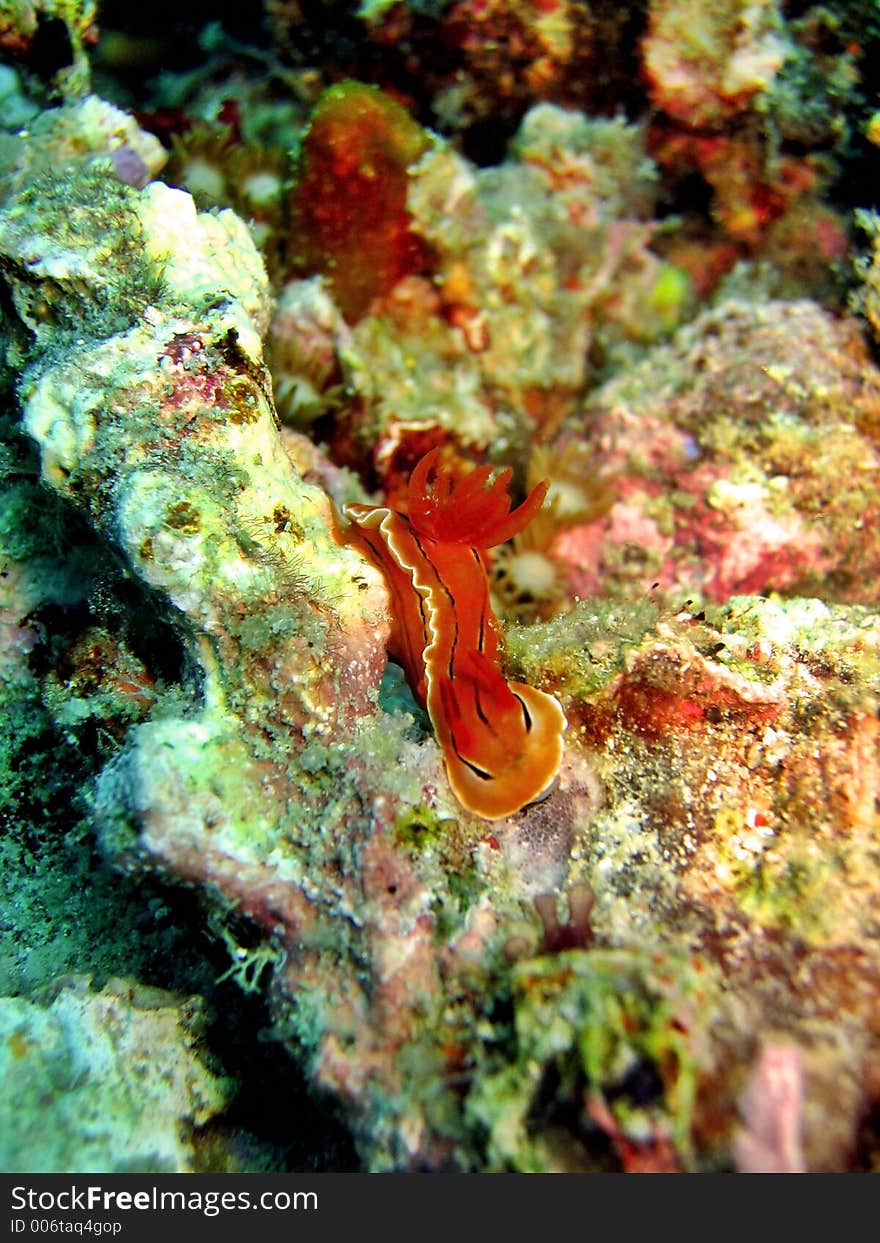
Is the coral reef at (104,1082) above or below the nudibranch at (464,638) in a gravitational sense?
below

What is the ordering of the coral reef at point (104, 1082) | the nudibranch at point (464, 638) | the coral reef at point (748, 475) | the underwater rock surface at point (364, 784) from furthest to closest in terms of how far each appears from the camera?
the coral reef at point (748, 475) → the nudibranch at point (464, 638) → the coral reef at point (104, 1082) → the underwater rock surface at point (364, 784)

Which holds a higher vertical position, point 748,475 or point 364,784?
point 748,475

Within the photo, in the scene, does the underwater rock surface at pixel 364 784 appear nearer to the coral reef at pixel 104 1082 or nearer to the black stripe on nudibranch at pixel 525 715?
the coral reef at pixel 104 1082

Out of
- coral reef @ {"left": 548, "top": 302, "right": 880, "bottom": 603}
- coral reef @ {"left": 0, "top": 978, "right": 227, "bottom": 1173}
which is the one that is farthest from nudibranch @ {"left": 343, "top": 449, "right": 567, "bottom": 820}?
coral reef @ {"left": 548, "top": 302, "right": 880, "bottom": 603}

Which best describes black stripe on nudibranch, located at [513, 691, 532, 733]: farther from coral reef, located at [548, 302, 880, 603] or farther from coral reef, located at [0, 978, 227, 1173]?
coral reef, located at [548, 302, 880, 603]

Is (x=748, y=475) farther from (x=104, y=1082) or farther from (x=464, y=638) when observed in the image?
(x=104, y=1082)

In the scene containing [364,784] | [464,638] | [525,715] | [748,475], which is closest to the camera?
[364,784]

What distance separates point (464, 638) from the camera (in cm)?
279

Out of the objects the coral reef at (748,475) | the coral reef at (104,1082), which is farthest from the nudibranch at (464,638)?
the coral reef at (748,475)

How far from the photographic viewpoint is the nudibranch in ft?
7.90

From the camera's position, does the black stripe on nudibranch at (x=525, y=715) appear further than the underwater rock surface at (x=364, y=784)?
Yes

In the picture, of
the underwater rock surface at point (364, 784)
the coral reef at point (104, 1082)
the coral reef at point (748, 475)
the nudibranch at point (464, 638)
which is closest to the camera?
the underwater rock surface at point (364, 784)

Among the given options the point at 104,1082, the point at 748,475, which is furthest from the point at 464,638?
the point at 748,475

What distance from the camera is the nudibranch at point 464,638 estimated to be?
7.90 ft
